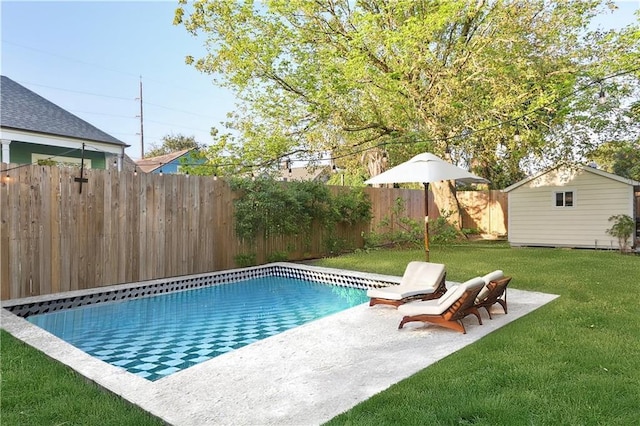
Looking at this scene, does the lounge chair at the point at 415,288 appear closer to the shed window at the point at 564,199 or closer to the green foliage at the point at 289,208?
the green foliage at the point at 289,208

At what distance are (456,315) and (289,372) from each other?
85.6 inches

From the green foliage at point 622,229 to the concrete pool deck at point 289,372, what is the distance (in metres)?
9.98

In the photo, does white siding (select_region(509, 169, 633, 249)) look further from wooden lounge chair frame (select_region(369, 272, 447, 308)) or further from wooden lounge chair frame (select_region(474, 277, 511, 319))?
wooden lounge chair frame (select_region(474, 277, 511, 319))

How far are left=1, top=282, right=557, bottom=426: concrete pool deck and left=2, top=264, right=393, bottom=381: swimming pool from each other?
80 centimetres

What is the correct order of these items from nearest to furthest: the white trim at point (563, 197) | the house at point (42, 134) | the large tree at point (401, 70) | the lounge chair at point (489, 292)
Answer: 1. the lounge chair at point (489, 292)
2. the house at point (42, 134)
3. the large tree at point (401, 70)
4. the white trim at point (563, 197)

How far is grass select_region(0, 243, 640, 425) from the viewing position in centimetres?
277

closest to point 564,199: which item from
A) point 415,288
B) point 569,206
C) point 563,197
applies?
point 563,197

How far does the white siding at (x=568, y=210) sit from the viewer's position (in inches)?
523

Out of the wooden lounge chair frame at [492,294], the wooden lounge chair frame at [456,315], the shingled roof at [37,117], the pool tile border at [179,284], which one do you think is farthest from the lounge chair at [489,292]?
the shingled roof at [37,117]

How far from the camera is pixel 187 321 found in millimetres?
6473

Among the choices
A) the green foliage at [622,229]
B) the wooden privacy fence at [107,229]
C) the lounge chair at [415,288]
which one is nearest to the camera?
the lounge chair at [415,288]

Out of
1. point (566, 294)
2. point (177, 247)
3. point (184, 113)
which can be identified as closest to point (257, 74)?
point (177, 247)

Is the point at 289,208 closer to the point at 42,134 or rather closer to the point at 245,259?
the point at 245,259

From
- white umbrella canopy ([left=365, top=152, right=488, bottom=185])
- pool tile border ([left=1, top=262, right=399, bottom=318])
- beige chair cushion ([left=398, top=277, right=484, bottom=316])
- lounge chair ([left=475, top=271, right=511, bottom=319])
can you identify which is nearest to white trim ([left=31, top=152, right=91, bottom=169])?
pool tile border ([left=1, top=262, right=399, bottom=318])
